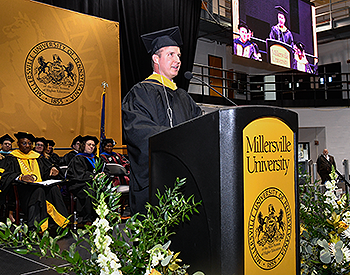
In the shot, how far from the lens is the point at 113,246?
90 cm

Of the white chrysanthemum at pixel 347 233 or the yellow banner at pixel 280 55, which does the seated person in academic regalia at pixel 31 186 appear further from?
the yellow banner at pixel 280 55

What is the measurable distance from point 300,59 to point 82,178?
5.62 metres

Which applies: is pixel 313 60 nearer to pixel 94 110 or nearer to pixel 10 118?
pixel 94 110

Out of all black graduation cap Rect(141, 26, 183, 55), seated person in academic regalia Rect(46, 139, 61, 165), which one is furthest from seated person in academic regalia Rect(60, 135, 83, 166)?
black graduation cap Rect(141, 26, 183, 55)

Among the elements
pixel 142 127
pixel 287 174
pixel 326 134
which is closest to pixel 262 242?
pixel 287 174

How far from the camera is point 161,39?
1955mm

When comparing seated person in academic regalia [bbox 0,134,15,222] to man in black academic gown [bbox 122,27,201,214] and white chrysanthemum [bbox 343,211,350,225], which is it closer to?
man in black academic gown [bbox 122,27,201,214]

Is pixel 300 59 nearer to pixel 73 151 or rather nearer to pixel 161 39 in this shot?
pixel 73 151

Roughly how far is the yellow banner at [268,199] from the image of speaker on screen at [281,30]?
6.28m

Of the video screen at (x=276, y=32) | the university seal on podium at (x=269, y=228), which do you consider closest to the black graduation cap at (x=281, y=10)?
the video screen at (x=276, y=32)

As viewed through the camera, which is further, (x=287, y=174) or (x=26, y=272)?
(x=26, y=272)

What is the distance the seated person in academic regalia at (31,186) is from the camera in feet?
12.7

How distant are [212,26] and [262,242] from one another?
381 inches

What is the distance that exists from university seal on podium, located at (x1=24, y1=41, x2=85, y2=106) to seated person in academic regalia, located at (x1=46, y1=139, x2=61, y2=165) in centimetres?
63
